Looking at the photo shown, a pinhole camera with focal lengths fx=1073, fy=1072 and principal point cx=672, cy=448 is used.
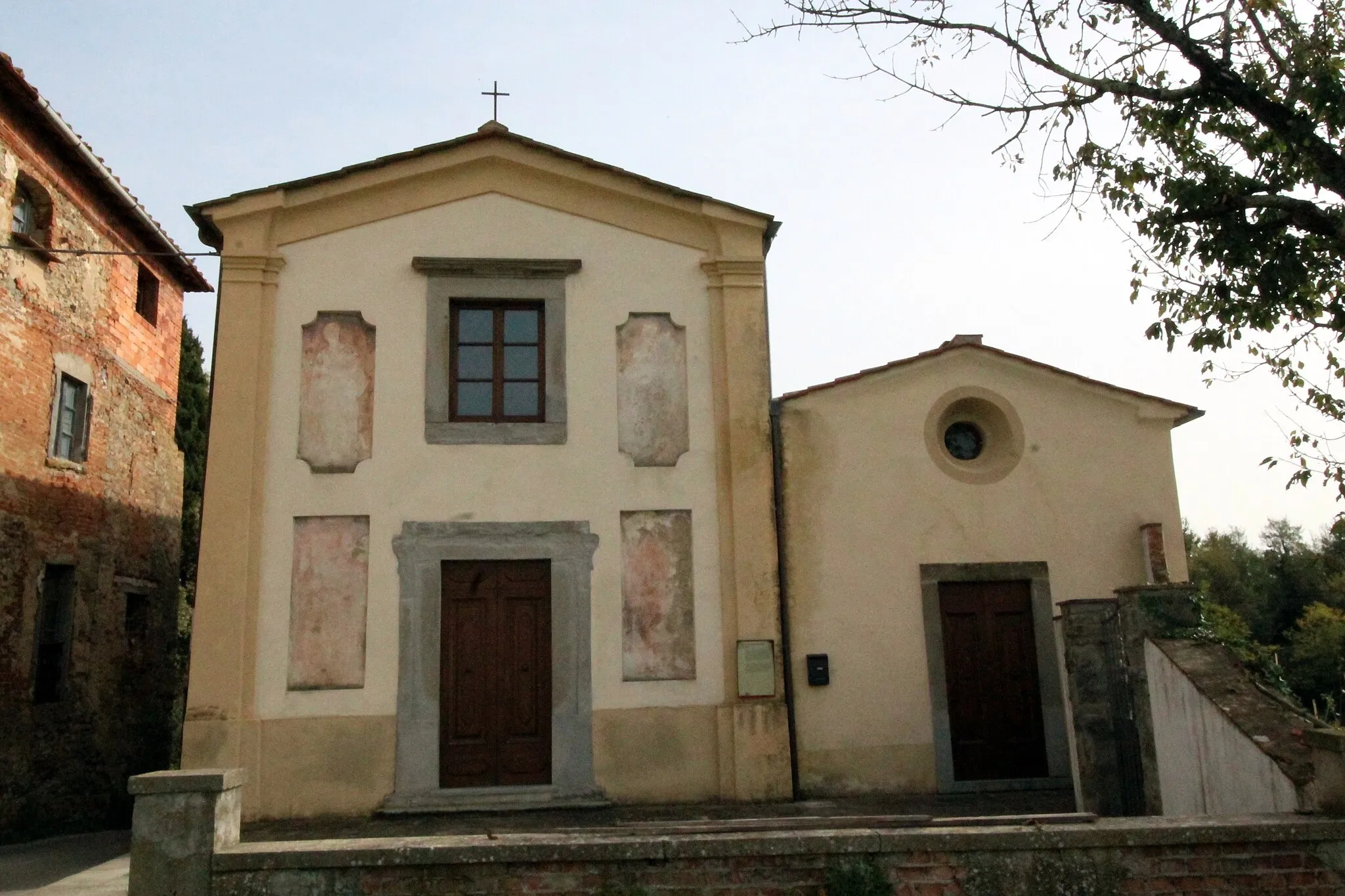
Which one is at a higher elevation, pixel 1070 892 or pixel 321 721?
pixel 321 721

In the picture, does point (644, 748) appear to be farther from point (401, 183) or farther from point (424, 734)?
point (401, 183)

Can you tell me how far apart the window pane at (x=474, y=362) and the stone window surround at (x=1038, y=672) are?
4.70 metres

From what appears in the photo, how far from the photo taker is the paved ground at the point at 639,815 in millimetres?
8805

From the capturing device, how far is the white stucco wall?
625 cm

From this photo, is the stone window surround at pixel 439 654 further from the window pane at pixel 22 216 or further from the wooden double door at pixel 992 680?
the window pane at pixel 22 216

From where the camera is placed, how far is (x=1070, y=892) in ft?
18.4

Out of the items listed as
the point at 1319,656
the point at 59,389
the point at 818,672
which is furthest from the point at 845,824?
the point at 1319,656

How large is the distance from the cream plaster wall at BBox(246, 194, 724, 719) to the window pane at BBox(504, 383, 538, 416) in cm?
38

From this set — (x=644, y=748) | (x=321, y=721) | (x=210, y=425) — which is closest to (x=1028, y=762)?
(x=644, y=748)

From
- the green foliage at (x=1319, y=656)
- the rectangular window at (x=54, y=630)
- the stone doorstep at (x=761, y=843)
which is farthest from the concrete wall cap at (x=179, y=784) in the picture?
the green foliage at (x=1319, y=656)

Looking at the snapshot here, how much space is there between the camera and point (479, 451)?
33.6 feet

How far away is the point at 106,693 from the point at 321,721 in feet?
22.1

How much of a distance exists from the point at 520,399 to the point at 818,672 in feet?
12.7

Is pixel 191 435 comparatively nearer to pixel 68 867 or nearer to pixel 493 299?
pixel 493 299
